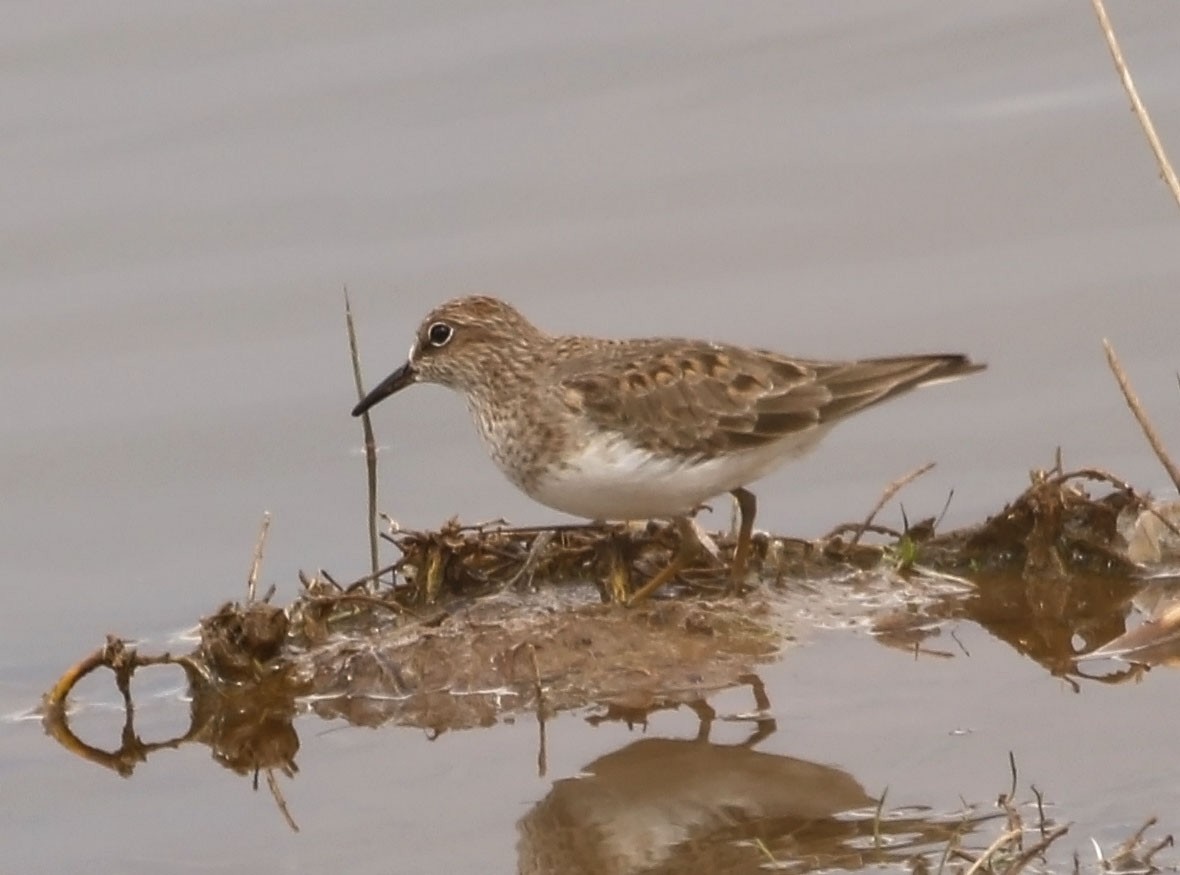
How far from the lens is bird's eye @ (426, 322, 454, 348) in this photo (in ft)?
30.5

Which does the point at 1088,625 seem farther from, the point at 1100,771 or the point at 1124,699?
the point at 1100,771

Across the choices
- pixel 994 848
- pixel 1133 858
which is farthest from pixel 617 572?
pixel 994 848

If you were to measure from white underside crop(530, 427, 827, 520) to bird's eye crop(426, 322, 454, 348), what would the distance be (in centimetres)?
110

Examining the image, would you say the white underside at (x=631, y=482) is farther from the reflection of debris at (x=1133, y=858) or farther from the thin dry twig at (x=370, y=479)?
the reflection of debris at (x=1133, y=858)

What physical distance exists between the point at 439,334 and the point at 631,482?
4.78 ft

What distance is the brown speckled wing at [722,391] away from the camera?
332 inches

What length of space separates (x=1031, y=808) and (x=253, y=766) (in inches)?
96.3

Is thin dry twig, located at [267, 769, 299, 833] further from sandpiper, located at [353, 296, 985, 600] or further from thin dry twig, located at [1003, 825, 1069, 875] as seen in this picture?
thin dry twig, located at [1003, 825, 1069, 875]

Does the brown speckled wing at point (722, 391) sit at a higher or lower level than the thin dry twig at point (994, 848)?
higher

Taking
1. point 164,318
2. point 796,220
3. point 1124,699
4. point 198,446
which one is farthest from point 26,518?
point 1124,699

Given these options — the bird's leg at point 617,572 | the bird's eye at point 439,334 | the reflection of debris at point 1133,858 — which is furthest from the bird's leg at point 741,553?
the reflection of debris at point 1133,858

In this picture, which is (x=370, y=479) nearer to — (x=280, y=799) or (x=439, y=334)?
(x=439, y=334)

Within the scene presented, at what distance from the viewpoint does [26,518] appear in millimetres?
10234

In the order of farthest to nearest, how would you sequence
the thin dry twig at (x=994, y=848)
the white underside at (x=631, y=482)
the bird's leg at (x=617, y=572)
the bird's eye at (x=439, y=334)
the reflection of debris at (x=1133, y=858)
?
the bird's eye at (x=439, y=334), the bird's leg at (x=617, y=572), the white underside at (x=631, y=482), the reflection of debris at (x=1133, y=858), the thin dry twig at (x=994, y=848)
